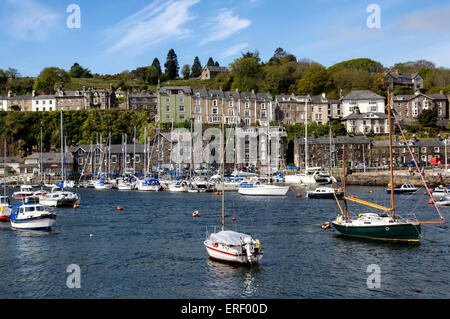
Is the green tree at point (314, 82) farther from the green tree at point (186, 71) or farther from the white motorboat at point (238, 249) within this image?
the white motorboat at point (238, 249)

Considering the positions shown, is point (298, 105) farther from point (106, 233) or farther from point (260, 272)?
point (260, 272)

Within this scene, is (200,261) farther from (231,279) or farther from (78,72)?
(78,72)

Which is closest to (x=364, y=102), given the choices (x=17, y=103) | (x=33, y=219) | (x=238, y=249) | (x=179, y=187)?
(x=179, y=187)

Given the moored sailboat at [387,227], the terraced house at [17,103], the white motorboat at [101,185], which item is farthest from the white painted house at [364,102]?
the terraced house at [17,103]

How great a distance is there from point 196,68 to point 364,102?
252 feet

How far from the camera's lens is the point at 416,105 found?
→ 365 ft

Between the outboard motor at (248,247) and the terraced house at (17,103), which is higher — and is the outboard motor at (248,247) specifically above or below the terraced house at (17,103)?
below

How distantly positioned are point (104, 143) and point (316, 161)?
4780 centimetres

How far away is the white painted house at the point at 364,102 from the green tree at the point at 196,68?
70.4m

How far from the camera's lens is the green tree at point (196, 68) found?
166 m

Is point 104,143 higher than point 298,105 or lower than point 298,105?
lower

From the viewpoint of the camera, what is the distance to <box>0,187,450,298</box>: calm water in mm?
21203

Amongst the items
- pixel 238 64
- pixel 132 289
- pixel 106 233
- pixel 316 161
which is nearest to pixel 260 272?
pixel 132 289

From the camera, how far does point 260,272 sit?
23688 mm
